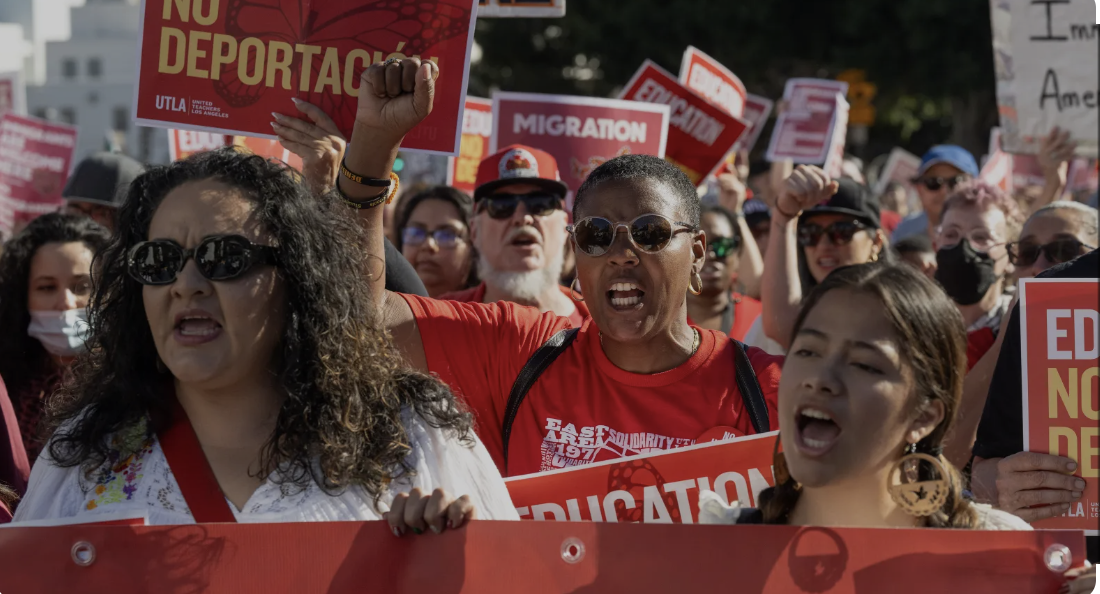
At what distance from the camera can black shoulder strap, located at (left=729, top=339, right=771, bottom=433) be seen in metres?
3.08

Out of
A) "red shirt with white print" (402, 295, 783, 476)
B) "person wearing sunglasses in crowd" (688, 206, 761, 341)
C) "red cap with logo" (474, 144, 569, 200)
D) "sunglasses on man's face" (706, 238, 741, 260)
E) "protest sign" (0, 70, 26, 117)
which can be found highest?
"protest sign" (0, 70, 26, 117)

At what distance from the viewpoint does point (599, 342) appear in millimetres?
3387

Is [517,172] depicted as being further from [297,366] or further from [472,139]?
[472,139]

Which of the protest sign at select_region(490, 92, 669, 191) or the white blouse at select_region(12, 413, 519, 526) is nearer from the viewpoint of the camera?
the white blouse at select_region(12, 413, 519, 526)

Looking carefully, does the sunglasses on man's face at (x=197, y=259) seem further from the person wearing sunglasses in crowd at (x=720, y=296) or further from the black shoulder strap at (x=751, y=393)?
the person wearing sunglasses in crowd at (x=720, y=296)

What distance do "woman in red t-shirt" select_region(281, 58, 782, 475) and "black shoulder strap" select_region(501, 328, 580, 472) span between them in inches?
0.6

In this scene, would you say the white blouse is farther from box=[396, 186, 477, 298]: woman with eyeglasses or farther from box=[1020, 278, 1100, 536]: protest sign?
box=[396, 186, 477, 298]: woman with eyeglasses

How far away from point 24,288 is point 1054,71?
4.39 m

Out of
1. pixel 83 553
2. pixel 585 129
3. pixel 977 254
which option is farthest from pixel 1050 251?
pixel 83 553

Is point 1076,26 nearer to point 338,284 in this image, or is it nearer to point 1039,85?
point 1039,85

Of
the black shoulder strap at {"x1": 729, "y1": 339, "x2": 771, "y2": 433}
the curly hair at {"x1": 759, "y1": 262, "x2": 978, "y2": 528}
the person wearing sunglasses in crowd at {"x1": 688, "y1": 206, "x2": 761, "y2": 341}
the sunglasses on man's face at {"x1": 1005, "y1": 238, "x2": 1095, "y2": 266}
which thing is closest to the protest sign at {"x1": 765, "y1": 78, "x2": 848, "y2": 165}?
the person wearing sunglasses in crowd at {"x1": 688, "y1": 206, "x2": 761, "y2": 341}

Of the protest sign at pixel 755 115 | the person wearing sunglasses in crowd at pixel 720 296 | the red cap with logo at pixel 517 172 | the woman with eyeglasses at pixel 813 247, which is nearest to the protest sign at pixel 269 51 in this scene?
the woman with eyeglasses at pixel 813 247

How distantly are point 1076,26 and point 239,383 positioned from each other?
4.31m

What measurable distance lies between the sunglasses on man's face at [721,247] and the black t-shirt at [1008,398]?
2.40 m
